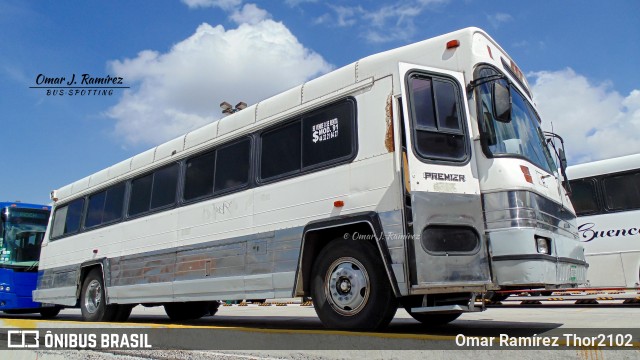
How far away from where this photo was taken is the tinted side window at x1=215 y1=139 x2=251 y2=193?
7098mm

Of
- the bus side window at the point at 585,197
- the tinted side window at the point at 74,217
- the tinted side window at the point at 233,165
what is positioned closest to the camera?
the tinted side window at the point at 233,165

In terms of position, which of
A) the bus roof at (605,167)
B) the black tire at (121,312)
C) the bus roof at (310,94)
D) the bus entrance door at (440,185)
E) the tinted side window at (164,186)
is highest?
the bus roof at (605,167)

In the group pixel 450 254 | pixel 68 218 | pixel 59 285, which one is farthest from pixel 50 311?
pixel 450 254

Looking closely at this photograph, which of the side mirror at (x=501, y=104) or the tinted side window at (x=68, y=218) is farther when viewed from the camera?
the tinted side window at (x=68, y=218)

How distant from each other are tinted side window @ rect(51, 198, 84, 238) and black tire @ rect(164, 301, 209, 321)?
9.51 feet

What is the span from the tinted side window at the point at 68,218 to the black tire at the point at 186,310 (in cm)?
290

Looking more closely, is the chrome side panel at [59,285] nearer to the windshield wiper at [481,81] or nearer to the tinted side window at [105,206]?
the tinted side window at [105,206]

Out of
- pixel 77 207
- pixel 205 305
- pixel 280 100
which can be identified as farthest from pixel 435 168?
pixel 77 207

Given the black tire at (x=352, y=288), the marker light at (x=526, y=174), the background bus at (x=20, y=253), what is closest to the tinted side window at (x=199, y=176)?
the black tire at (x=352, y=288)

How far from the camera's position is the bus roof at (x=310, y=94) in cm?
539

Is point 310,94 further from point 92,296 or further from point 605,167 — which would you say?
point 605,167

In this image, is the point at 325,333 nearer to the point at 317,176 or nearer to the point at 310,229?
the point at 310,229

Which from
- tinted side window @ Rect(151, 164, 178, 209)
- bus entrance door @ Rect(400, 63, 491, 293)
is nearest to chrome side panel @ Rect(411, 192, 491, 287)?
bus entrance door @ Rect(400, 63, 491, 293)

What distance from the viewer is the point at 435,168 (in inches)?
195
